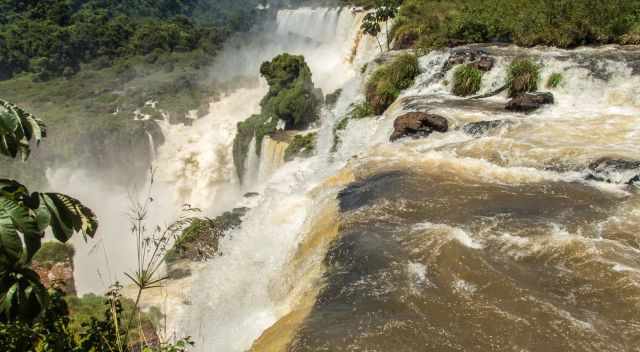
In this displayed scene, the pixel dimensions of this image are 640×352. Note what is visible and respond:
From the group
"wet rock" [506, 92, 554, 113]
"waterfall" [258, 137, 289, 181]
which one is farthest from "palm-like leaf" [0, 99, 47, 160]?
"waterfall" [258, 137, 289, 181]

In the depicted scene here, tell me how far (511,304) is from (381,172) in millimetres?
4959

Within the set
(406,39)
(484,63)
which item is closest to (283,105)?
(406,39)

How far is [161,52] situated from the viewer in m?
46.8

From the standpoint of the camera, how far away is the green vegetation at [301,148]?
17.2 meters

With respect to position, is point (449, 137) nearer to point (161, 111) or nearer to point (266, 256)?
point (266, 256)

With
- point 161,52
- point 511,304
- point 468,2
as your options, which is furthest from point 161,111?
point 511,304

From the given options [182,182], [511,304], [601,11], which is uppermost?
[601,11]

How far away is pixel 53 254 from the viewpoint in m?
10.4

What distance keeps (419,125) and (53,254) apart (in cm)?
898

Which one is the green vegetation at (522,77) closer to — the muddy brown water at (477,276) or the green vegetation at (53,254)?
the muddy brown water at (477,276)

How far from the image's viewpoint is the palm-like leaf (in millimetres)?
2297

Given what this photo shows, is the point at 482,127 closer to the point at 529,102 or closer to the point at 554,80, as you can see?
the point at 529,102

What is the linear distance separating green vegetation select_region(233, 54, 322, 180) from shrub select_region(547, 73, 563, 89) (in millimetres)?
9663

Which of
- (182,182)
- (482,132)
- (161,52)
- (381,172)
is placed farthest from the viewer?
(161,52)
